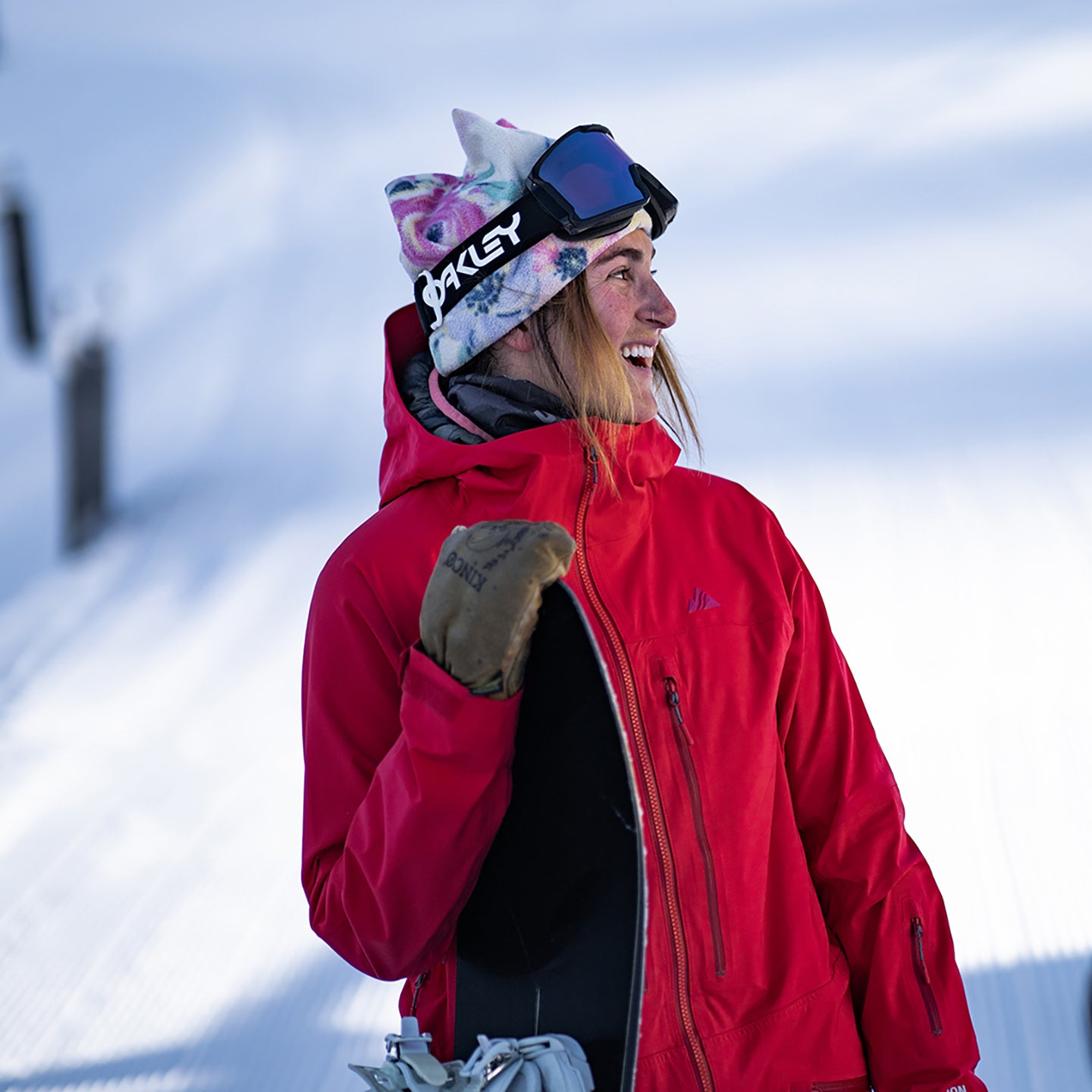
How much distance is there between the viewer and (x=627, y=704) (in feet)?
3.97

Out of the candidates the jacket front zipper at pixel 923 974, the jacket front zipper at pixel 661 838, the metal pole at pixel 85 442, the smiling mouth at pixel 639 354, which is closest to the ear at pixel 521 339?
the smiling mouth at pixel 639 354

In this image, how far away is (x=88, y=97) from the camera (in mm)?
7418

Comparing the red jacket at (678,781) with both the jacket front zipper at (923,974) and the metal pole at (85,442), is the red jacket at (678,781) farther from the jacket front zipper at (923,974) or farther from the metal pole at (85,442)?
the metal pole at (85,442)

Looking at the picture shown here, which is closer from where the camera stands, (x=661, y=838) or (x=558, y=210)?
(x=661, y=838)

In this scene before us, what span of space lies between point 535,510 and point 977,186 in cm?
543

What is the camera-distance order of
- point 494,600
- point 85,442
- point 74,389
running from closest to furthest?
1. point 494,600
2. point 85,442
3. point 74,389

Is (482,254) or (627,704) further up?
(482,254)

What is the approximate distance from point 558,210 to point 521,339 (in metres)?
0.15

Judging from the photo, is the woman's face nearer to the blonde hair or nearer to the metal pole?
the blonde hair

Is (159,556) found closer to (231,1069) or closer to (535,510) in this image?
(231,1069)

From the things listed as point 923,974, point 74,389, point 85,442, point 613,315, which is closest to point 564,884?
point 923,974

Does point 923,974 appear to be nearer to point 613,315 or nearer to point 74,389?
point 613,315

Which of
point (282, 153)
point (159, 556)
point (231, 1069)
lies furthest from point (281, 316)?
point (231, 1069)

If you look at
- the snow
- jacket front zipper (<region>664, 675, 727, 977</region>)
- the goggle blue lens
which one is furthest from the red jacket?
the snow
